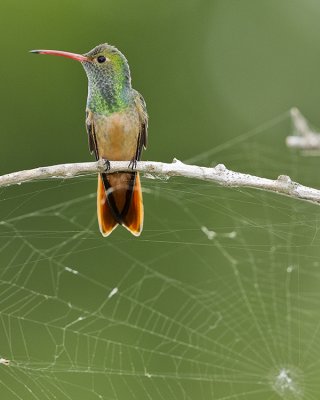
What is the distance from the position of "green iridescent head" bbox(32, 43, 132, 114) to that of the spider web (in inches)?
36.2

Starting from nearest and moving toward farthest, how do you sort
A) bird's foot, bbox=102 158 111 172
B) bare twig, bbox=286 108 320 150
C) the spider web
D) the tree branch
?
bare twig, bbox=286 108 320 150, the tree branch, bird's foot, bbox=102 158 111 172, the spider web

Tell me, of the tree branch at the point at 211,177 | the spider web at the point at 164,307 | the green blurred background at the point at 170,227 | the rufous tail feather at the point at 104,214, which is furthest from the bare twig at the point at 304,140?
the spider web at the point at 164,307

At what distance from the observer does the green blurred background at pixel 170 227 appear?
619cm

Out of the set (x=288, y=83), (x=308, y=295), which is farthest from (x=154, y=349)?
(x=288, y=83)

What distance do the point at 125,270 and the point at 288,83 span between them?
3119mm

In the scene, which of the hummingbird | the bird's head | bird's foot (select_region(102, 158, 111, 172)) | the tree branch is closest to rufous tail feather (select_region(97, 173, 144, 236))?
the hummingbird

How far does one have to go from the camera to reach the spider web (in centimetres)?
613

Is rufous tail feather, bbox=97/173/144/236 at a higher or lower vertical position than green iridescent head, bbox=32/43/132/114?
lower

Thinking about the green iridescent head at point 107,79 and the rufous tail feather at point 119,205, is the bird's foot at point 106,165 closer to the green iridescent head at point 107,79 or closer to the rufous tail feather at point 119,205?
the rufous tail feather at point 119,205

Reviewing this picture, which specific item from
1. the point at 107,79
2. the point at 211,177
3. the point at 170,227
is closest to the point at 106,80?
the point at 107,79

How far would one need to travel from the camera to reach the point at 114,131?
5.01m

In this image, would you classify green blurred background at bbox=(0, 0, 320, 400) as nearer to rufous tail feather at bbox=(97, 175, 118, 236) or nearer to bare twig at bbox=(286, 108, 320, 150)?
rufous tail feather at bbox=(97, 175, 118, 236)

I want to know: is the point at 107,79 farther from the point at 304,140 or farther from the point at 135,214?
the point at 304,140

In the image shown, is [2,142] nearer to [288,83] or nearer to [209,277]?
[209,277]
